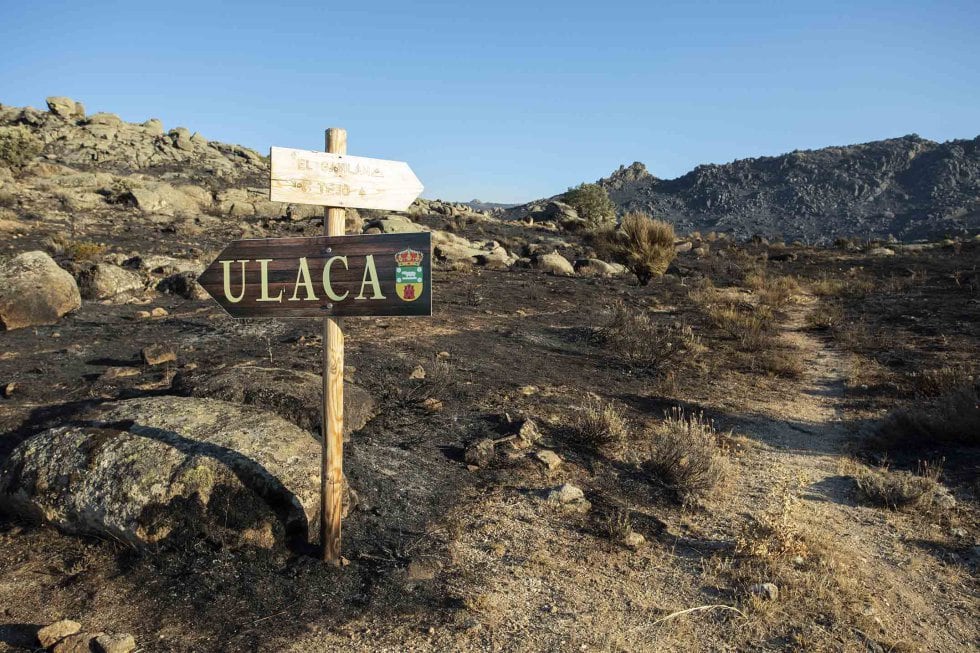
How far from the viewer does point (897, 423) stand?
6793 millimetres

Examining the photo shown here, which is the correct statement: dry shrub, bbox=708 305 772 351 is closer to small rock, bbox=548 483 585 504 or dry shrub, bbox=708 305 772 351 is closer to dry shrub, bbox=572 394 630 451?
dry shrub, bbox=572 394 630 451

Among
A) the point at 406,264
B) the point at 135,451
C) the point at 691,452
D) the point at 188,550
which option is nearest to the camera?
the point at 406,264

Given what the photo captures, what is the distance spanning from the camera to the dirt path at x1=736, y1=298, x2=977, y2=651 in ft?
12.3

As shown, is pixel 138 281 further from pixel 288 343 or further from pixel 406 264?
pixel 406 264

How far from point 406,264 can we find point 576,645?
2.56 metres

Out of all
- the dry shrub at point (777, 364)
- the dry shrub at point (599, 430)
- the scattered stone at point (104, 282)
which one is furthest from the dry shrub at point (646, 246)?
the scattered stone at point (104, 282)

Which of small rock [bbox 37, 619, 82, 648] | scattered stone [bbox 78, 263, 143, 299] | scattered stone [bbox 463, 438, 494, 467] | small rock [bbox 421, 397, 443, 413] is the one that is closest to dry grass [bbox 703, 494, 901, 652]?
scattered stone [bbox 463, 438, 494, 467]

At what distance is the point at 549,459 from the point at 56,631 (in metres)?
3.98

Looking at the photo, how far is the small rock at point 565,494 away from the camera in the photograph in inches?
200

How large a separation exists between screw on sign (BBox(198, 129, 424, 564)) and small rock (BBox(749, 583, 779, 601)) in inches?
114

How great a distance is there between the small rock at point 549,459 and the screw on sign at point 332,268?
92.3 inches

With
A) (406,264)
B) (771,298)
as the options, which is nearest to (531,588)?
(406,264)

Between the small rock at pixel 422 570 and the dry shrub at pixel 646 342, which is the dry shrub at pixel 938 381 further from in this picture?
the small rock at pixel 422 570

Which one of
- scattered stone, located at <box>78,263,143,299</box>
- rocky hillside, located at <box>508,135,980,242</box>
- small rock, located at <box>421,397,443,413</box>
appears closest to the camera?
small rock, located at <box>421,397,443,413</box>
